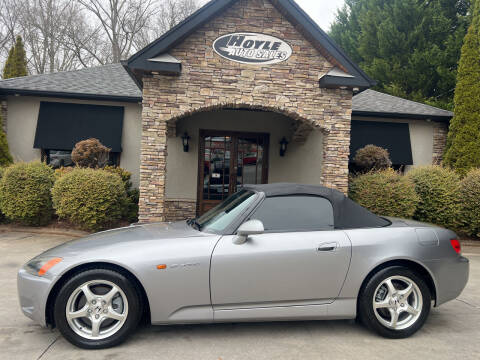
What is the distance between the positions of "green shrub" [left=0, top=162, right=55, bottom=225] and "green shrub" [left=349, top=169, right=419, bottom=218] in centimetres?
721

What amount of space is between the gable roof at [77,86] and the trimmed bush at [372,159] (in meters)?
6.66

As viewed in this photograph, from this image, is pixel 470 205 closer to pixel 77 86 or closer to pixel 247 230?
pixel 247 230

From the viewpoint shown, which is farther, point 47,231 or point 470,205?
point 470,205

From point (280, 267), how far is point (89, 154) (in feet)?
24.3

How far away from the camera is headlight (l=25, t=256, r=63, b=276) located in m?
2.95

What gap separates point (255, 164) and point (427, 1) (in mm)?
14288

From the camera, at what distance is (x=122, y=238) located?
10.8 ft

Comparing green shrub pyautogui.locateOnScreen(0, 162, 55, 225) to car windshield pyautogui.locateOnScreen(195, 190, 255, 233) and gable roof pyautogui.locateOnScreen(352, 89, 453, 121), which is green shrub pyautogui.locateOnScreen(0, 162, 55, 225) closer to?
car windshield pyautogui.locateOnScreen(195, 190, 255, 233)

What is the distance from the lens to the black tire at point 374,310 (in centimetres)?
319

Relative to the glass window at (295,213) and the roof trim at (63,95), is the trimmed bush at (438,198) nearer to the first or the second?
the glass window at (295,213)

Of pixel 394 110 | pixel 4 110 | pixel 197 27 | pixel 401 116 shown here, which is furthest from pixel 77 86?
pixel 401 116

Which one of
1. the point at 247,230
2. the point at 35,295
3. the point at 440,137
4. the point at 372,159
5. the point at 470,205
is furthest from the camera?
the point at 440,137

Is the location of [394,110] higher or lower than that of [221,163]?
higher

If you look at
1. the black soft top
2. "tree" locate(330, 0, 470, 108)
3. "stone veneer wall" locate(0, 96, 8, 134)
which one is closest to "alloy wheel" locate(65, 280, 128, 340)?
the black soft top
